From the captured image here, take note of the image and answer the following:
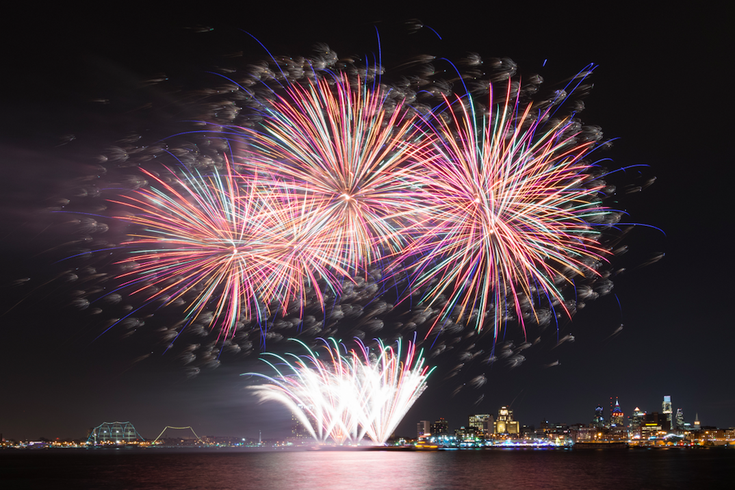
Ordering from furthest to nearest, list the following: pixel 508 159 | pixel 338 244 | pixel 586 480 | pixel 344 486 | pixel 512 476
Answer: pixel 512 476 → pixel 586 480 → pixel 344 486 → pixel 338 244 → pixel 508 159

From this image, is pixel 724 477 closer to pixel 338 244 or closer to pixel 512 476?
pixel 512 476

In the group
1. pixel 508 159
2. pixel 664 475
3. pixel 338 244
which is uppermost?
pixel 508 159

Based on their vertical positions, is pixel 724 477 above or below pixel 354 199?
below

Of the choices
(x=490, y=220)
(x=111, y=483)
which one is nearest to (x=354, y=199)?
(x=490, y=220)

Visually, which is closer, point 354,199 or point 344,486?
point 354,199

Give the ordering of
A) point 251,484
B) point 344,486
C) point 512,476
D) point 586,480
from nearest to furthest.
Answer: point 344,486
point 251,484
point 586,480
point 512,476

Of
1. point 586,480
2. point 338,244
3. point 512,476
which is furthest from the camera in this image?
point 512,476

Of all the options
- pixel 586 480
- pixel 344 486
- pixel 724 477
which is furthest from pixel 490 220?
pixel 724 477

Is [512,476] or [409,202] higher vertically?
[409,202]

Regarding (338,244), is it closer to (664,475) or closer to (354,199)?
(354,199)
